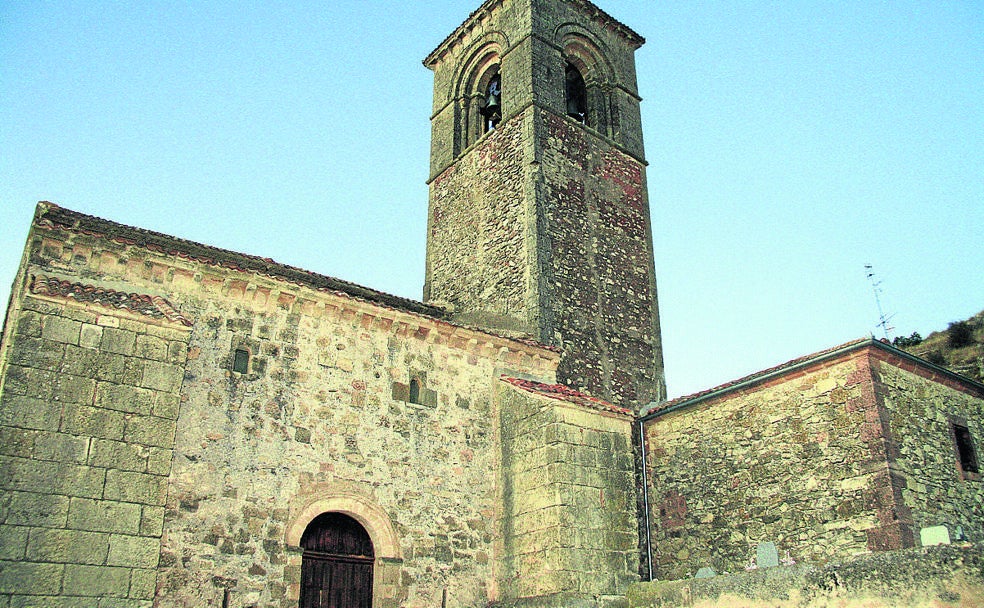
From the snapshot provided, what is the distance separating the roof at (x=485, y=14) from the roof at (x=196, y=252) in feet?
26.2

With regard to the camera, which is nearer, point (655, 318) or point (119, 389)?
point (119, 389)

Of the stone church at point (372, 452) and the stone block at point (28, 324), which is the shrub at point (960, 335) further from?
the stone block at point (28, 324)

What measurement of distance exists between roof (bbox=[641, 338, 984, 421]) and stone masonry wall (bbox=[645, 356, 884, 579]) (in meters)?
0.12

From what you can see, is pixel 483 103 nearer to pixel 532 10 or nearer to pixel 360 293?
pixel 532 10

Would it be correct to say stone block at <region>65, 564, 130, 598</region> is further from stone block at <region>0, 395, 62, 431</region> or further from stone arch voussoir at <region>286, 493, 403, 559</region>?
stone arch voussoir at <region>286, 493, 403, 559</region>

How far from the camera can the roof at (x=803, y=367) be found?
35.0 feet

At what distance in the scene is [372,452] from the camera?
415 inches

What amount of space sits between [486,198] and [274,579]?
9.99m

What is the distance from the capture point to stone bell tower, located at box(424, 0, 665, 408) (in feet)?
50.3

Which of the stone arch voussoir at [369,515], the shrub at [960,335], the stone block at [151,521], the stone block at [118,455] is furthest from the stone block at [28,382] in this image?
the shrub at [960,335]

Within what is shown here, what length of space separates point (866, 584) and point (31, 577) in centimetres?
770

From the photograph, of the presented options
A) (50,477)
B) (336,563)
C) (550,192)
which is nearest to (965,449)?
(550,192)

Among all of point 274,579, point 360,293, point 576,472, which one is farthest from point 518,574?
point 360,293

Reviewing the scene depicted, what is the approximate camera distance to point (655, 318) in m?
16.9
